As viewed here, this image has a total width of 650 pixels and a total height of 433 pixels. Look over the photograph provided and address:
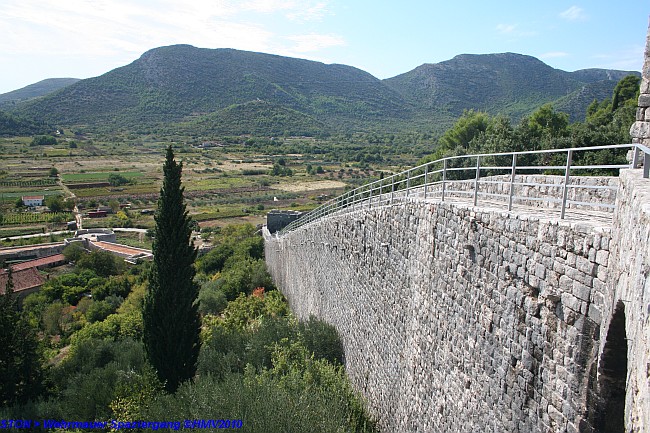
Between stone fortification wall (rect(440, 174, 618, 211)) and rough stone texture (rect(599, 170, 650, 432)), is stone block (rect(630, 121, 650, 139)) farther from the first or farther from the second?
rough stone texture (rect(599, 170, 650, 432))

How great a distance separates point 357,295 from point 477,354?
20.9 feet

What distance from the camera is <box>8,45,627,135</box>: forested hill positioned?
114 m

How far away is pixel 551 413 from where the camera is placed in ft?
13.2

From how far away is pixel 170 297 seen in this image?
13828 millimetres

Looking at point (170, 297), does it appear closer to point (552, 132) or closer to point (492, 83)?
point (552, 132)

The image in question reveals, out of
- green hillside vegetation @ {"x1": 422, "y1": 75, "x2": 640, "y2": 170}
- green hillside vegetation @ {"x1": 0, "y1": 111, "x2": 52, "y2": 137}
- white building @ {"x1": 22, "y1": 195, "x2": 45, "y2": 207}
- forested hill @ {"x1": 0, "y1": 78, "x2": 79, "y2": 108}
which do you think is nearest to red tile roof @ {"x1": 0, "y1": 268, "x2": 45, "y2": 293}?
white building @ {"x1": 22, "y1": 195, "x2": 45, "y2": 207}

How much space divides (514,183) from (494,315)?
1.49 m

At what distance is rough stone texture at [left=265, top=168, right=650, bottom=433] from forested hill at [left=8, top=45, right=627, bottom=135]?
100 meters

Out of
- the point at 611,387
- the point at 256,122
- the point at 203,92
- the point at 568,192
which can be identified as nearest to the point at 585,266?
the point at 611,387

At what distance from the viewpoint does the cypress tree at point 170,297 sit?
45.0 ft

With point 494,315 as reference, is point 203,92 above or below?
above

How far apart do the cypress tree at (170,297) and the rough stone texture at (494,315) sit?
5.67 m

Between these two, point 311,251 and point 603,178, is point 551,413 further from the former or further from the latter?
point 311,251

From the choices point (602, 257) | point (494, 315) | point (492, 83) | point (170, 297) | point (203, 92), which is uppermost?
point (492, 83)
